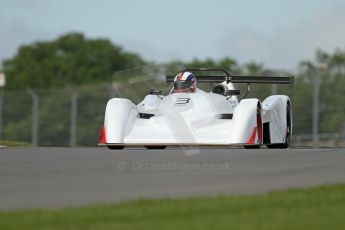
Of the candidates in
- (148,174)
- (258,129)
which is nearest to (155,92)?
(258,129)

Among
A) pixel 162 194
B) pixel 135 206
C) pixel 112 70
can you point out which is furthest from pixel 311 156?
pixel 112 70

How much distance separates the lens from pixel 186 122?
1653cm

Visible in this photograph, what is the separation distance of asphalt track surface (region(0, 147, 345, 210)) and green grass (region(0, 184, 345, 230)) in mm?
564

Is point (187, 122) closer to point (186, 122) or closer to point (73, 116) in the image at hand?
point (186, 122)

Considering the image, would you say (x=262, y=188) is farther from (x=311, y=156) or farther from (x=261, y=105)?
(x=261, y=105)

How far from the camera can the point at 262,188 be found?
10.3m

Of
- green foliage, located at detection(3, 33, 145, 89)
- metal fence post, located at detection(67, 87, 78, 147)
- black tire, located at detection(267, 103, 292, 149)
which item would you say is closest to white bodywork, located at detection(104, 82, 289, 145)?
black tire, located at detection(267, 103, 292, 149)

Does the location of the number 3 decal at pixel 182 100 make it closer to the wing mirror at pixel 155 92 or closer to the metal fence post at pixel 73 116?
the wing mirror at pixel 155 92

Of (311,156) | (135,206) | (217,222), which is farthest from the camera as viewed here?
(311,156)

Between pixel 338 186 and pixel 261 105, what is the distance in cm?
686

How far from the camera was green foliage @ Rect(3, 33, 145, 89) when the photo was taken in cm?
11506

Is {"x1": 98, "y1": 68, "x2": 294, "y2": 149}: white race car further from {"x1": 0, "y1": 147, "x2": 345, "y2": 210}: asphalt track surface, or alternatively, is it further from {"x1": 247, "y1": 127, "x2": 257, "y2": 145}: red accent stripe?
{"x1": 0, "y1": 147, "x2": 345, "y2": 210}: asphalt track surface

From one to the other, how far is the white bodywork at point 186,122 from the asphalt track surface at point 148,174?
429mm

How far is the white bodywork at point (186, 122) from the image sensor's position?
53.2 ft
